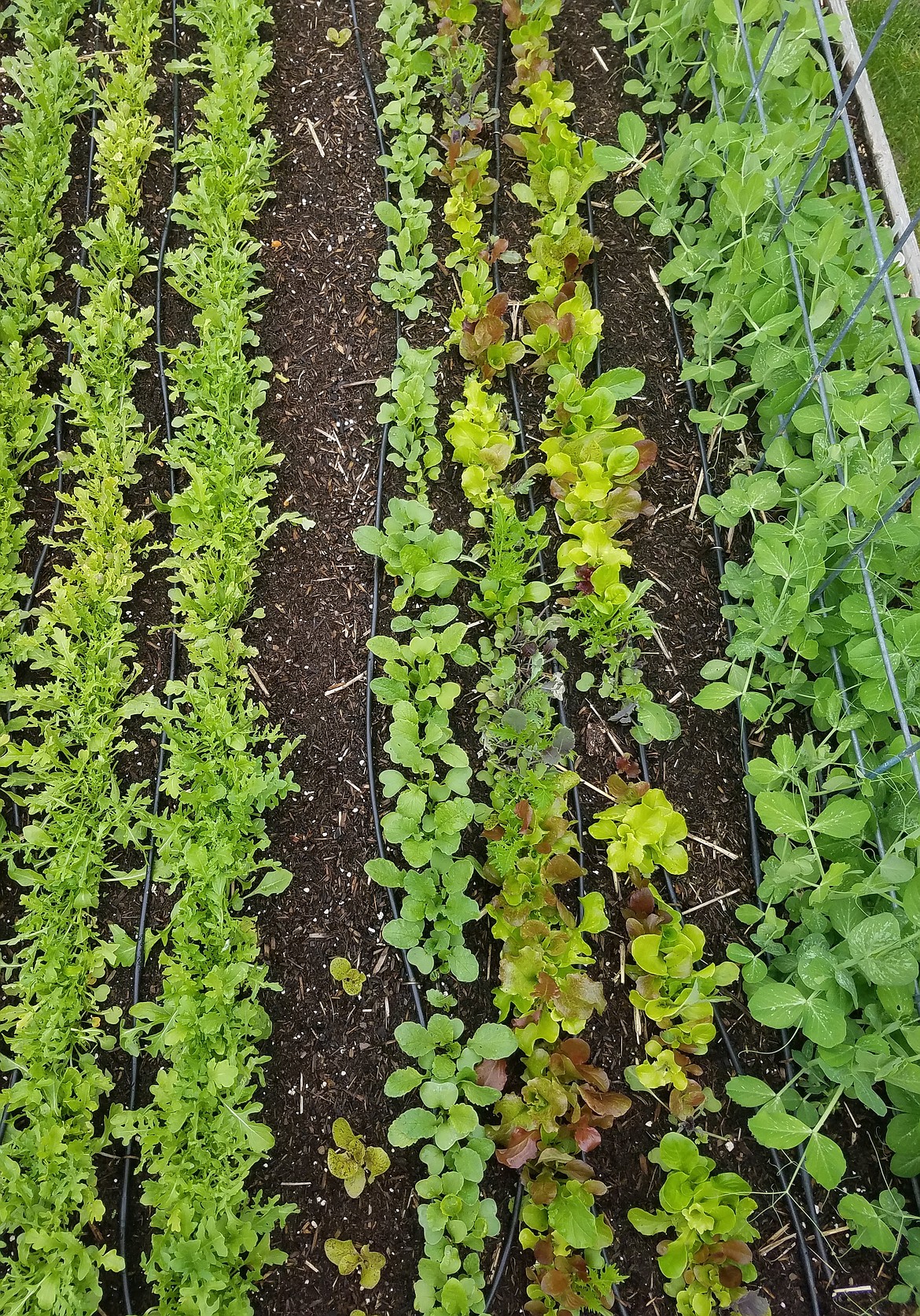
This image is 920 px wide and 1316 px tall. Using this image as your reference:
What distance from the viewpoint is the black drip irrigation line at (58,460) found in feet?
8.86

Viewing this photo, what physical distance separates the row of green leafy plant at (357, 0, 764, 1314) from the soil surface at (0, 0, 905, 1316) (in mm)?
161

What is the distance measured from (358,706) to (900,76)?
3.64 metres

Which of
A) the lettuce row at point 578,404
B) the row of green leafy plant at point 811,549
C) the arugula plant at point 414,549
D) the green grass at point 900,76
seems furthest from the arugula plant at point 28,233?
the green grass at point 900,76

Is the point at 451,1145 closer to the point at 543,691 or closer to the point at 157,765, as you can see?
the point at 543,691

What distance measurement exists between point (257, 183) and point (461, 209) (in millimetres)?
828

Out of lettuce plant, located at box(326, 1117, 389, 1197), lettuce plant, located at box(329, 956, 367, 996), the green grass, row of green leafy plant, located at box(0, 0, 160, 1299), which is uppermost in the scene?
the green grass

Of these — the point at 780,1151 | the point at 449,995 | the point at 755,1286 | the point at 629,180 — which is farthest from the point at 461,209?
the point at 755,1286

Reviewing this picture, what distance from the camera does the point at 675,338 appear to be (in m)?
3.34

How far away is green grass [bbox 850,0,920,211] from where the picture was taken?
3703 millimetres

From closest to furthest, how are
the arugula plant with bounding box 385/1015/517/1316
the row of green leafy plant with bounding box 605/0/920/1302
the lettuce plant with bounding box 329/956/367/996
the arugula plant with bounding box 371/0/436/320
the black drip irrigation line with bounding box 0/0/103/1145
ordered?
the arugula plant with bounding box 385/1015/517/1316 → the row of green leafy plant with bounding box 605/0/920/1302 → the lettuce plant with bounding box 329/956/367/996 → the black drip irrigation line with bounding box 0/0/103/1145 → the arugula plant with bounding box 371/0/436/320

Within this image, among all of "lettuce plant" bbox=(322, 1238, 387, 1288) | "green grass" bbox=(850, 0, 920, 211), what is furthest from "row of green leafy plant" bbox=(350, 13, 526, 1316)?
"green grass" bbox=(850, 0, 920, 211)

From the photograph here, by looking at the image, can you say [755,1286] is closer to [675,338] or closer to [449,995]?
[449,995]

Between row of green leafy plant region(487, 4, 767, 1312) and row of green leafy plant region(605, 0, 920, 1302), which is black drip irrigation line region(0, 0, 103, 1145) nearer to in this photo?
row of green leafy plant region(487, 4, 767, 1312)

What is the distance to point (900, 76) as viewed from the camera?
3848 millimetres
